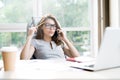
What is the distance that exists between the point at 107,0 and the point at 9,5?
1.65 m

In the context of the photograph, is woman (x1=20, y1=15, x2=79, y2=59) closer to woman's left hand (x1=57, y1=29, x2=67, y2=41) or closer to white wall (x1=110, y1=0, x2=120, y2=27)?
woman's left hand (x1=57, y1=29, x2=67, y2=41)

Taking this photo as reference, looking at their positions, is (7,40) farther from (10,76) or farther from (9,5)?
(10,76)

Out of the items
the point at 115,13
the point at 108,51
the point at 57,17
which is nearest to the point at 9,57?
the point at 108,51

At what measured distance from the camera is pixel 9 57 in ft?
3.88

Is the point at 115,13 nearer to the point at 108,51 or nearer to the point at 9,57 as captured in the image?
the point at 108,51

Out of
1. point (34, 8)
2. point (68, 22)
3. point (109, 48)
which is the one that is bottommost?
point (109, 48)

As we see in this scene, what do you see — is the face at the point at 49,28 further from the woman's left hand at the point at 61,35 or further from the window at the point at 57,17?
the window at the point at 57,17

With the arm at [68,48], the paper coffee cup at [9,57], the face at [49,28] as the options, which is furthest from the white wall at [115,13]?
the paper coffee cup at [9,57]

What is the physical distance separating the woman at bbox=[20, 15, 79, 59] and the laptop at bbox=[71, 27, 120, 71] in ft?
3.69

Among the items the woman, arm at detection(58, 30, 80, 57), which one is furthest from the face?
arm at detection(58, 30, 80, 57)

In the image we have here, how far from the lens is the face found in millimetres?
2383

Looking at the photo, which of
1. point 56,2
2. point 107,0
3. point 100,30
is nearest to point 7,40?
point 56,2

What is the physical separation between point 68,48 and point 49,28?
34 cm

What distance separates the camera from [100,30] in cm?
354
